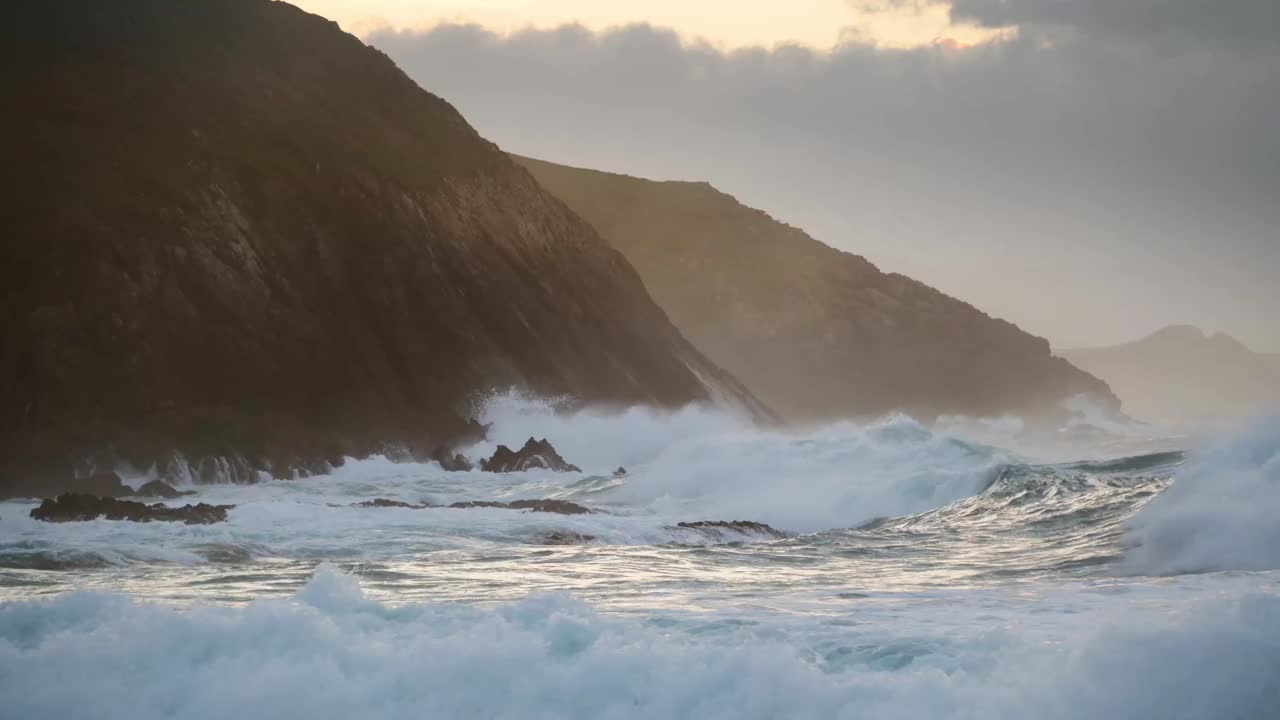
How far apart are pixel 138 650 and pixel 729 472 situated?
82.8ft

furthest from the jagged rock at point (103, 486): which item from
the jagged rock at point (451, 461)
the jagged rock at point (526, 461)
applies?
the jagged rock at point (526, 461)

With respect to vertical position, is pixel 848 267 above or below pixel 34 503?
above

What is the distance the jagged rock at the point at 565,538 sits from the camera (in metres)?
19.8

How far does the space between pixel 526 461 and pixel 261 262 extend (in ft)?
47.5

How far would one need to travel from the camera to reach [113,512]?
68.9 feet

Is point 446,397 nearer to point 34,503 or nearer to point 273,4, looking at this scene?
point 34,503

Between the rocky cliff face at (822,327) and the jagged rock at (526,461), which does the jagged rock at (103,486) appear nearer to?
the jagged rock at (526,461)

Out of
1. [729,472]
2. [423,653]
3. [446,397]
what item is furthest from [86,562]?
[446,397]

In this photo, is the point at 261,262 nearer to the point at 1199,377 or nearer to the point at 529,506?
the point at 529,506

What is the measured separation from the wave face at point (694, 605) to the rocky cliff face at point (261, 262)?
1432 cm

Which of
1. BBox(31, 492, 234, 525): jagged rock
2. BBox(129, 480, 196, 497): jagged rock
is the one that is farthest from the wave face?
BBox(129, 480, 196, 497): jagged rock

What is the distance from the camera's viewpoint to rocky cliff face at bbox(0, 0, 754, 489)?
39.1 metres

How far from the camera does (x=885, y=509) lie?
2609cm

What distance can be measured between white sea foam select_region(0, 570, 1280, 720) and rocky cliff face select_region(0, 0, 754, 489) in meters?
25.2
